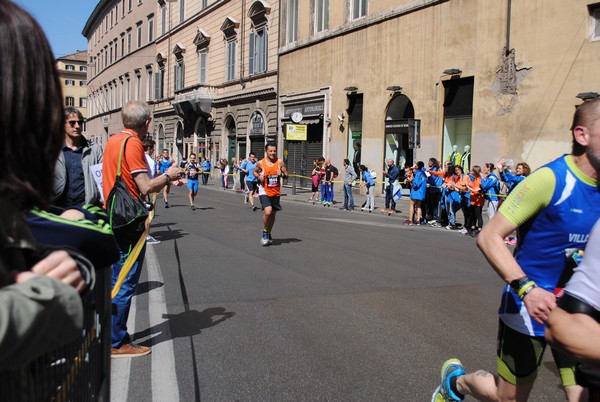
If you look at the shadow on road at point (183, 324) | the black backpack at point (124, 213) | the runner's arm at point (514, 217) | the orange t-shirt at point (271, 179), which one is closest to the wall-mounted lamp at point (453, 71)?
the orange t-shirt at point (271, 179)

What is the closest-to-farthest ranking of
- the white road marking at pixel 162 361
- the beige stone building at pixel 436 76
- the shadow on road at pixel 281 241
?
the white road marking at pixel 162 361
the shadow on road at pixel 281 241
the beige stone building at pixel 436 76

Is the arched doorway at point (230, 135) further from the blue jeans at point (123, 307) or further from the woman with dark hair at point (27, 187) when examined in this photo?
the woman with dark hair at point (27, 187)

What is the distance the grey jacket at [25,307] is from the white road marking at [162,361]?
8.49 ft

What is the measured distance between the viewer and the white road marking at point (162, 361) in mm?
3684

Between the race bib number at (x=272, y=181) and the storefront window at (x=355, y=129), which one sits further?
the storefront window at (x=355, y=129)

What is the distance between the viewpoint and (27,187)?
3.78ft

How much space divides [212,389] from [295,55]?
2701cm

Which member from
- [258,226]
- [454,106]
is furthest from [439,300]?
[454,106]

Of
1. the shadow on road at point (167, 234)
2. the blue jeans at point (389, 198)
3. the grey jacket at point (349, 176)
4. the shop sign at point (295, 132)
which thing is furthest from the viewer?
the shop sign at point (295, 132)

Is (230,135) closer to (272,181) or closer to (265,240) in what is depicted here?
(272,181)

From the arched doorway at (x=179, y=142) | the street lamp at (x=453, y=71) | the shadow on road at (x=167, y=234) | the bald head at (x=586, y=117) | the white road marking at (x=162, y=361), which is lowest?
the shadow on road at (x=167, y=234)

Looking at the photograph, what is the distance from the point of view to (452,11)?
19.6 m

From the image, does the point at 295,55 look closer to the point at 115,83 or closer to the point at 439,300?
the point at 439,300

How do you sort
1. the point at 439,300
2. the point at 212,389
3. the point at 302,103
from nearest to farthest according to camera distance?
the point at 212,389 → the point at 439,300 → the point at 302,103
